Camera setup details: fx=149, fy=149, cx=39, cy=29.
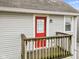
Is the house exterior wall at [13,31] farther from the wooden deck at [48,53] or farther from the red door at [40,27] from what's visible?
the wooden deck at [48,53]

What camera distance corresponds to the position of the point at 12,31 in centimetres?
798

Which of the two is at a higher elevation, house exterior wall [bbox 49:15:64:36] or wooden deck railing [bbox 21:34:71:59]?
house exterior wall [bbox 49:15:64:36]

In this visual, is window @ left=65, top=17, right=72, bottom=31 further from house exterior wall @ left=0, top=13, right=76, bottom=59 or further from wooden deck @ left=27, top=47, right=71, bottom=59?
house exterior wall @ left=0, top=13, right=76, bottom=59

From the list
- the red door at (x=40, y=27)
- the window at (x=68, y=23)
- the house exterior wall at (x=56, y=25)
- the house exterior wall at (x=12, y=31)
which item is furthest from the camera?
the window at (x=68, y=23)

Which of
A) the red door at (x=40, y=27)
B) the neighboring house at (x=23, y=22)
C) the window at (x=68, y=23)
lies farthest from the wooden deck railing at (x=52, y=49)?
the window at (x=68, y=23)

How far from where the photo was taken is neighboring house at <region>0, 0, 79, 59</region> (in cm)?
769

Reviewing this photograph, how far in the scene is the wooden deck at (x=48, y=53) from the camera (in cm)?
754

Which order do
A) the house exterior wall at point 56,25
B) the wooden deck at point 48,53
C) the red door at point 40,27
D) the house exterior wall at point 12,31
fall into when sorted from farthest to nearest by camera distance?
the house exterior wall at point 56,25
the red door at point 40,27
the house exterior wall at point 12,31
the wooden deck at point 48,53

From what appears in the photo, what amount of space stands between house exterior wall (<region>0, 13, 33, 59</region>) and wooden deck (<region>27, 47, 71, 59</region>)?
33.7 inches

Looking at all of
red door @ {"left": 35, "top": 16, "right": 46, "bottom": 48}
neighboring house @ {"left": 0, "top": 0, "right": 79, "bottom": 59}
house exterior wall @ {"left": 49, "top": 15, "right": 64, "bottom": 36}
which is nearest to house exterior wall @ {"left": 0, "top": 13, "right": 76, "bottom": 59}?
neighboring house @ {"left": 0, "top": 0, "right": 79, "bottom": 59}

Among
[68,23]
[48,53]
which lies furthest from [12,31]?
[68,23]

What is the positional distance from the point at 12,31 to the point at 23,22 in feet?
2.74

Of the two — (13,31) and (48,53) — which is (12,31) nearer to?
(13,31)

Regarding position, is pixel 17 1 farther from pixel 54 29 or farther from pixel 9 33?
pixel 54 29
